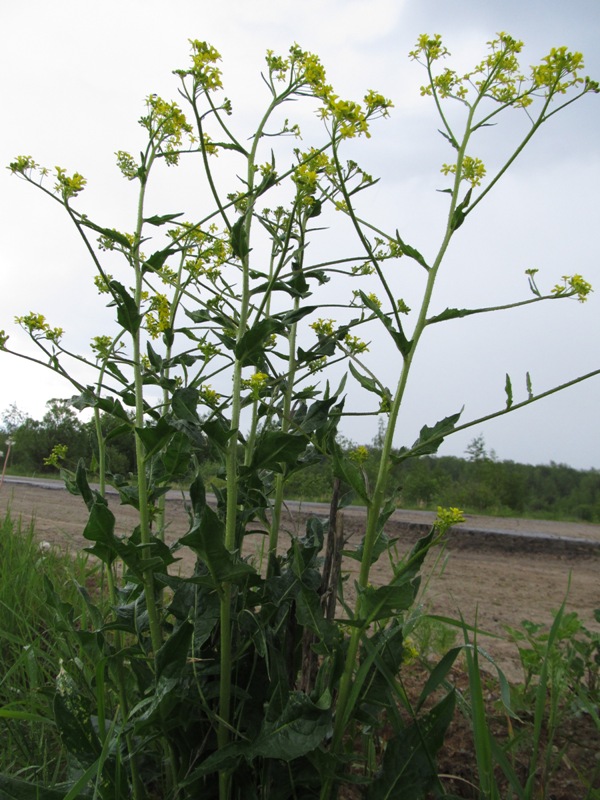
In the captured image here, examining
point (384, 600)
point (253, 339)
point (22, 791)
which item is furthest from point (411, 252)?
point (22, 791)

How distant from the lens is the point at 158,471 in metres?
1.92

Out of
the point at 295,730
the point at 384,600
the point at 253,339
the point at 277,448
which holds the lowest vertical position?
the point at 295,730

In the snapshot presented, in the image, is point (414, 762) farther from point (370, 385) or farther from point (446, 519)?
point (370, 385)

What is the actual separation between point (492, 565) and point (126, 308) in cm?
698

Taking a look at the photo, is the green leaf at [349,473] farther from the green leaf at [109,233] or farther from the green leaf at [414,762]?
the green leaf at [109,233]

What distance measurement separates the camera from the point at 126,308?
5.94 ft

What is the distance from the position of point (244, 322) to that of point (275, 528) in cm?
61

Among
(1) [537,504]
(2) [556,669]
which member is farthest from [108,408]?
(1) [537,504]

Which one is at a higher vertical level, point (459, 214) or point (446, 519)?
point (459, 214)

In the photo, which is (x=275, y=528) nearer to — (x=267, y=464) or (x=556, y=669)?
(x=267, y=464)

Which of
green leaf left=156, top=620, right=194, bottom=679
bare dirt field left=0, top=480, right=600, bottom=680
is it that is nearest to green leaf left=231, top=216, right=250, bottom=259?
green leaf left=156, top=620, right=194, bottom=679

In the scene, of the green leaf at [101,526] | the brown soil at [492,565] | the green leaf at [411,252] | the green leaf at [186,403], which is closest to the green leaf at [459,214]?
the green leaf at [411,252]

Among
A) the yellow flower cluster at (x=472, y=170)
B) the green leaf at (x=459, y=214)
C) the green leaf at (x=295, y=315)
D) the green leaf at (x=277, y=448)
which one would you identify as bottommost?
the green leaf at (x=277, y=448)

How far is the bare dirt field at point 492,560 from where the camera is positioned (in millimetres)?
5180
